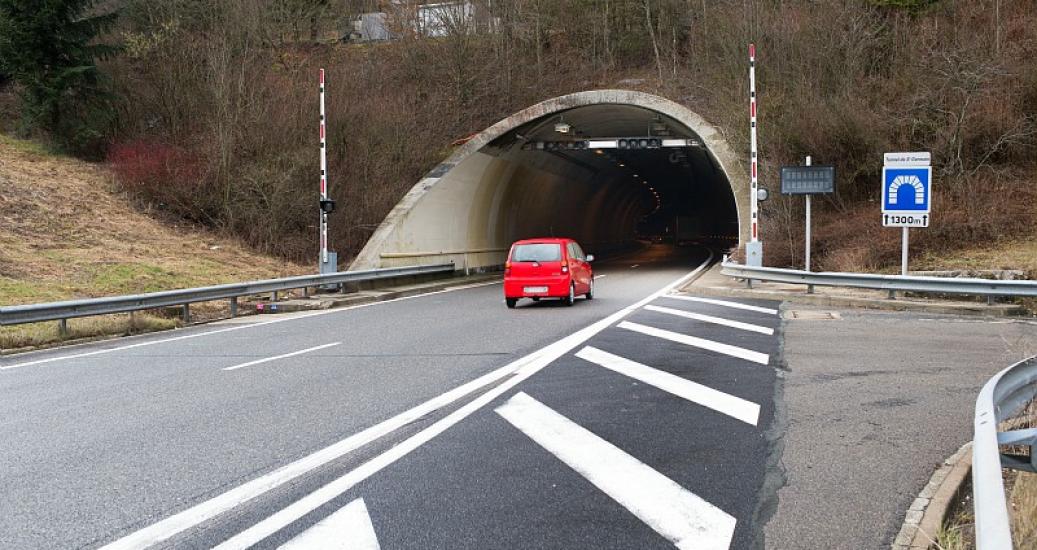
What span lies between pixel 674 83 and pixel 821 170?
1345cm

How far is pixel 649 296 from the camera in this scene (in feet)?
69.0

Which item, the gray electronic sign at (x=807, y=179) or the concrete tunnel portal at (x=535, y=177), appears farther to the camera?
the concrete tunnel portal at (x=535, y=177)

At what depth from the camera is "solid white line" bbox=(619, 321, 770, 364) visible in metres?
10.9

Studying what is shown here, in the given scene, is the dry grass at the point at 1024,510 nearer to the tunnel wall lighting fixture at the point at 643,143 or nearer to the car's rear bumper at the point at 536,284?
the car's rear bumper at the point at 536,284

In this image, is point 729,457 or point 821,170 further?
point 821,170

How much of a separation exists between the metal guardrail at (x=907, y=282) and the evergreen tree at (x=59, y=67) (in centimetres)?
2657

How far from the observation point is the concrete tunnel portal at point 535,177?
27.8m

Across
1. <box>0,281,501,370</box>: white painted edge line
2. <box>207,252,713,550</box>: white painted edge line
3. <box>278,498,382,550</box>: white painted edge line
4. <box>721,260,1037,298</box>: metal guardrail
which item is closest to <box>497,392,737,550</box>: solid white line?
<box>207,252,713,550</box>: white painted edge line

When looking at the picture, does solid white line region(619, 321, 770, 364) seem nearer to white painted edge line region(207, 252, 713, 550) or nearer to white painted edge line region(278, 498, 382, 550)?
white painted edge line region(207, 252, 713, 550)

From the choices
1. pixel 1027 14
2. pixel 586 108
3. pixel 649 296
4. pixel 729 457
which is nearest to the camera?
pixel 729 457

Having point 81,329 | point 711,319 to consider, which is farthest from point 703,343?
point 81,329

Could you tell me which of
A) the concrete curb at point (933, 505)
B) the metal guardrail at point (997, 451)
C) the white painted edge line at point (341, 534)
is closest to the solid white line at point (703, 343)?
the metal guardrail at point (997, 451)

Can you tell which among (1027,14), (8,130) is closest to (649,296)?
(1027,14)

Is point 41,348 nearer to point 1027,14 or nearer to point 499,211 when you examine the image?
point 499,211
